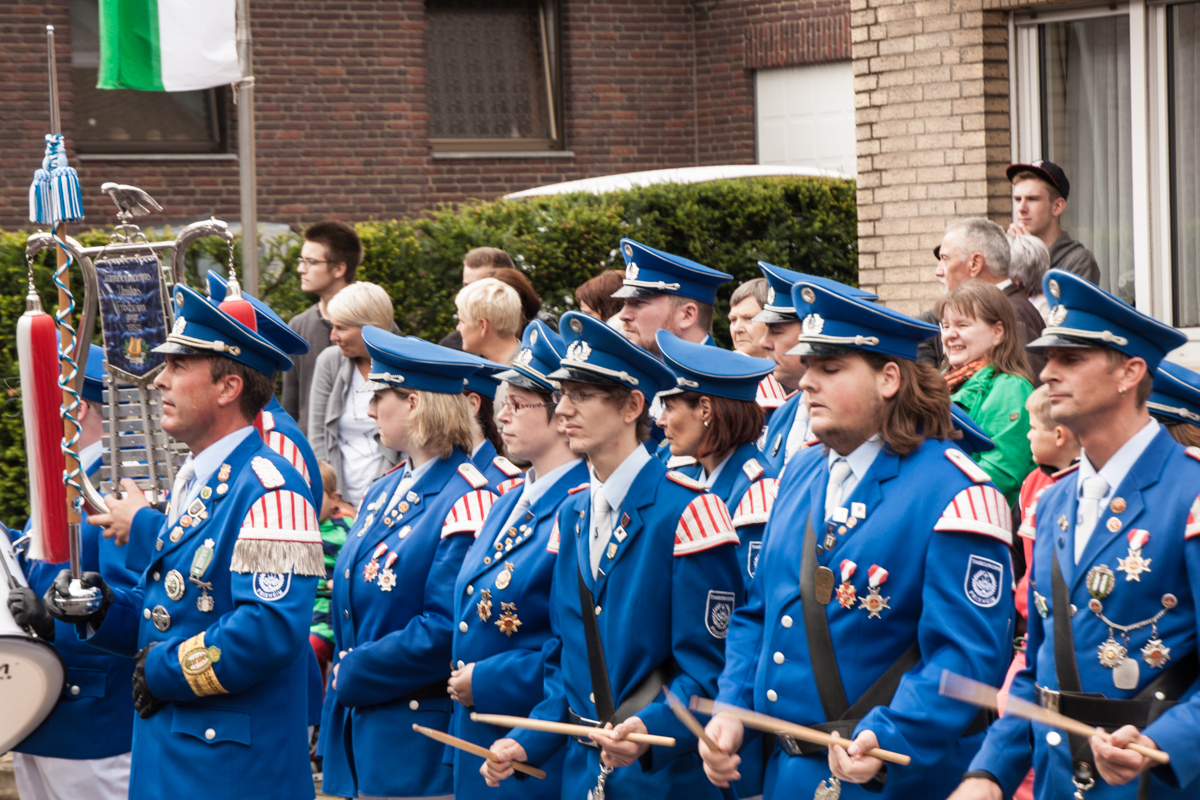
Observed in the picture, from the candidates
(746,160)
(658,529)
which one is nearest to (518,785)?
(658,529)

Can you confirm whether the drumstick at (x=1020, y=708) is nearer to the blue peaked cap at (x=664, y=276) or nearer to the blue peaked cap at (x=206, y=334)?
the blue peaked cap at (x=206, y=334)

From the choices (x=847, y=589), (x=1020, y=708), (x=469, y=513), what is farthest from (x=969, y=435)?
(x=469, y=513)

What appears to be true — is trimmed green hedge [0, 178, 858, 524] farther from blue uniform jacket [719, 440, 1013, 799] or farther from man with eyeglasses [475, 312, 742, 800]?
blue uniform jacket [719, 440, 1013, 799]

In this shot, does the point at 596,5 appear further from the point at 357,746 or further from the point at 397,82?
the point at 357,746

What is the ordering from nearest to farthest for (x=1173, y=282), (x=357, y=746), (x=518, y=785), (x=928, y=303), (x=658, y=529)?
(x=658, y=529), (x=518, y=785), (x=357, y=746), (x=1173, y=282), (x=928, y=303)

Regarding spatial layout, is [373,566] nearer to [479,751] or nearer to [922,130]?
[479,751]

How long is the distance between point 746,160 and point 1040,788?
14.5 metres

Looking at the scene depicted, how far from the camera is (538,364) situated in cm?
463

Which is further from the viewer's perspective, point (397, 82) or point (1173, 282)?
point (397, 82)

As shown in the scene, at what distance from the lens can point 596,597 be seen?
157 inches

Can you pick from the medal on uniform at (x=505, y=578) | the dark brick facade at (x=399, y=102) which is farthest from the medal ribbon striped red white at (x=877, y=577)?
the dark brick facade at (x=399, y=102)

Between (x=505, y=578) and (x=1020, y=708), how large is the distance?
5.40 feet

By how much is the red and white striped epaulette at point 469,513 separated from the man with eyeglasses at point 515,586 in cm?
8

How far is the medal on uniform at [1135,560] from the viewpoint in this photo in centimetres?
321
